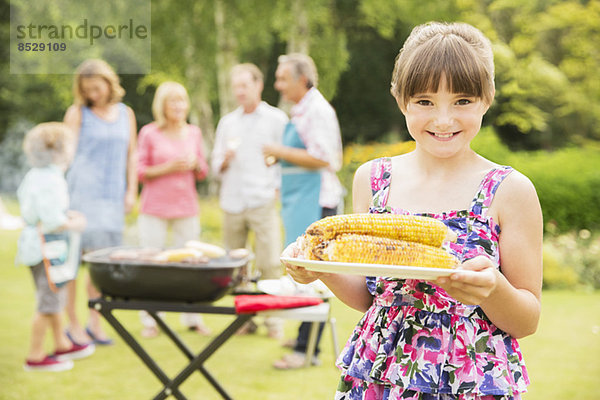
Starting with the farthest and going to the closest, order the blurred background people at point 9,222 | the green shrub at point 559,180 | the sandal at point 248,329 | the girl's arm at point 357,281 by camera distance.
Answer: the blurred background people at point 9,222 < the green shrub at point 559,180 < the sandal at point 248,329 < the girl's arm at point 357,281

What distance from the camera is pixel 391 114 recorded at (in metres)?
19.8

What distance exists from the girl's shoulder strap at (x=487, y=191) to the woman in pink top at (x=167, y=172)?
428 cm

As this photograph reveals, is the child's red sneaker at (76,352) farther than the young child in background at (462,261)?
Yes

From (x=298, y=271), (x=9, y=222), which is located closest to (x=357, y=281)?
(x=298, y=271)

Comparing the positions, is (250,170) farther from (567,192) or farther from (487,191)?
(567,192)

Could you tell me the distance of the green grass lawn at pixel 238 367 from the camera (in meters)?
4.55

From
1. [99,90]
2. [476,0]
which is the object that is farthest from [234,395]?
[476,0]

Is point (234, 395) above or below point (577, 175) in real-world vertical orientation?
below

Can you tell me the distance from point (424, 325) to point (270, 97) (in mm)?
18574

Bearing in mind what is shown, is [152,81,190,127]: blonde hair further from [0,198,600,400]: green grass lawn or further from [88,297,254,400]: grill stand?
[88,297,254,400]: grill stand

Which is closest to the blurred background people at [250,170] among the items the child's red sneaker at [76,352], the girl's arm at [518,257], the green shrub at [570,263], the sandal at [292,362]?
the sandal at [292,362]

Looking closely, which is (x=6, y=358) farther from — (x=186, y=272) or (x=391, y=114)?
(x=391, y=114)

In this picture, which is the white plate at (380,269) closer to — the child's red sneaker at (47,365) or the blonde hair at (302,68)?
the blonde hair at (302,68)

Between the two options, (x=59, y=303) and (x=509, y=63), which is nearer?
(x=59, y=303)
